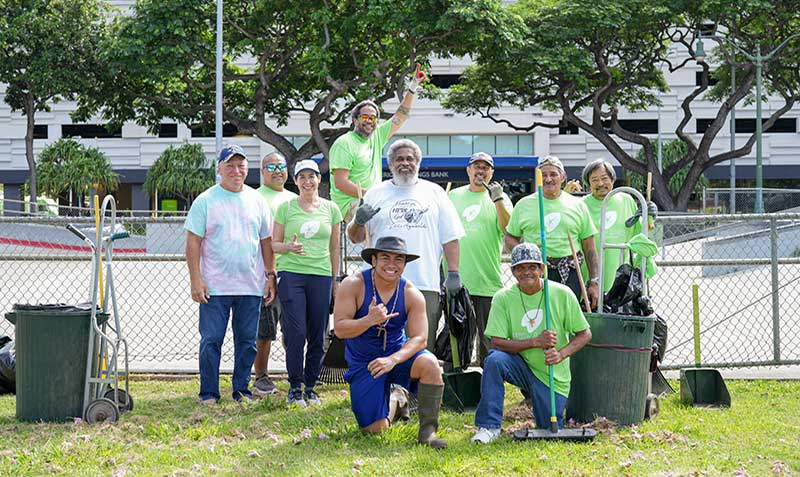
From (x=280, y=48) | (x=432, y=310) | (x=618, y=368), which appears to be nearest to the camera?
(x=618, y=368)

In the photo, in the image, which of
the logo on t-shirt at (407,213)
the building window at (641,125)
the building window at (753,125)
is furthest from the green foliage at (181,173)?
the logo on t-shirt at (407,213)

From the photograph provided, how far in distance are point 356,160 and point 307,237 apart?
78cm

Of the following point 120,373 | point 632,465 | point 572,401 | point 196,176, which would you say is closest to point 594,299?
point 572,401

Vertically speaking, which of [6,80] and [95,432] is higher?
[6,80]

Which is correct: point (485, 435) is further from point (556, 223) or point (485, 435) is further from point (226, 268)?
point (226, 268)

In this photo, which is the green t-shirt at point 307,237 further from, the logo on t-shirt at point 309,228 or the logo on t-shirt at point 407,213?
the logo on t-shirt at point 407,213

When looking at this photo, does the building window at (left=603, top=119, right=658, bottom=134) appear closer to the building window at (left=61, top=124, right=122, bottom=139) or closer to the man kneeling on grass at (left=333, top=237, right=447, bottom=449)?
the building window at (left=61, top=124, right=122, bottom=139)

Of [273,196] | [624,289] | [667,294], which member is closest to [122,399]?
[273,196]

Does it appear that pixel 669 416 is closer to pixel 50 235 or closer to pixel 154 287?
pixel 154 287

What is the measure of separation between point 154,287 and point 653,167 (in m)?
22.1

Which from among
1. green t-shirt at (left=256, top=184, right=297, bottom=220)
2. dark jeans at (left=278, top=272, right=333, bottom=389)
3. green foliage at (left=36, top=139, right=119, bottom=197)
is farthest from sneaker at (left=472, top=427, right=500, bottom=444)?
green foliage at (left=36, top=139, right=119, bottom=197)

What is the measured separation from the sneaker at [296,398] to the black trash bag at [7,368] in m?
2.13

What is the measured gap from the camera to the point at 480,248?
6.89 metres

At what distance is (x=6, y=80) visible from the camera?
30766 mm
